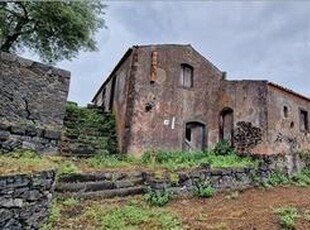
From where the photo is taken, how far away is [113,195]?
8.83 metres

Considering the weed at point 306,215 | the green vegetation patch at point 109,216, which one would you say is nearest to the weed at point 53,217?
the green vegetation patch at point 109,216

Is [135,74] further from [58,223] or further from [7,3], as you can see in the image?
[58,223]

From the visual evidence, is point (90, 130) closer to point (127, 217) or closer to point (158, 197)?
point (158, 197)

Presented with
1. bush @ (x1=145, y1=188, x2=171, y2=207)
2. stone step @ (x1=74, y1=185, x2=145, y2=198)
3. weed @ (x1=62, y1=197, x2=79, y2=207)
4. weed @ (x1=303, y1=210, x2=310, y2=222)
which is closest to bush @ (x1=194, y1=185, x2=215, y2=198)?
bush @ (x1=145, y1=188, x2=171, y2=207)

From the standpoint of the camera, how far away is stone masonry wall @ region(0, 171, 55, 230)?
6066 millimetres

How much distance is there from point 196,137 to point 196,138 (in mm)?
46

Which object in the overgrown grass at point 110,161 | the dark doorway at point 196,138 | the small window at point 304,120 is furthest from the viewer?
the small window at point 304,120

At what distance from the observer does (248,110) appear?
16.4m

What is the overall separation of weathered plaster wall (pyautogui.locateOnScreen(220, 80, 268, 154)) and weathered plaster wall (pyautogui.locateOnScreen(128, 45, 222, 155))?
26.0 inches

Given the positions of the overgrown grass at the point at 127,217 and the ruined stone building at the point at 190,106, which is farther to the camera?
the ruined stone building at the point at 190,106

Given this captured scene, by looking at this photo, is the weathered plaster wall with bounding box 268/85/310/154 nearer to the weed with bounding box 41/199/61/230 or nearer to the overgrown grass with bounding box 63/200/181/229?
the overgrown grass with bounding box 63/200/181/229

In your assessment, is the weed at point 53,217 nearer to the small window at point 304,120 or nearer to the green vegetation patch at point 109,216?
the green vegetation patch at point 109,216

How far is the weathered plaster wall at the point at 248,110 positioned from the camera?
1591cm

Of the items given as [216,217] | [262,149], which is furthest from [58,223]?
[262,149]
